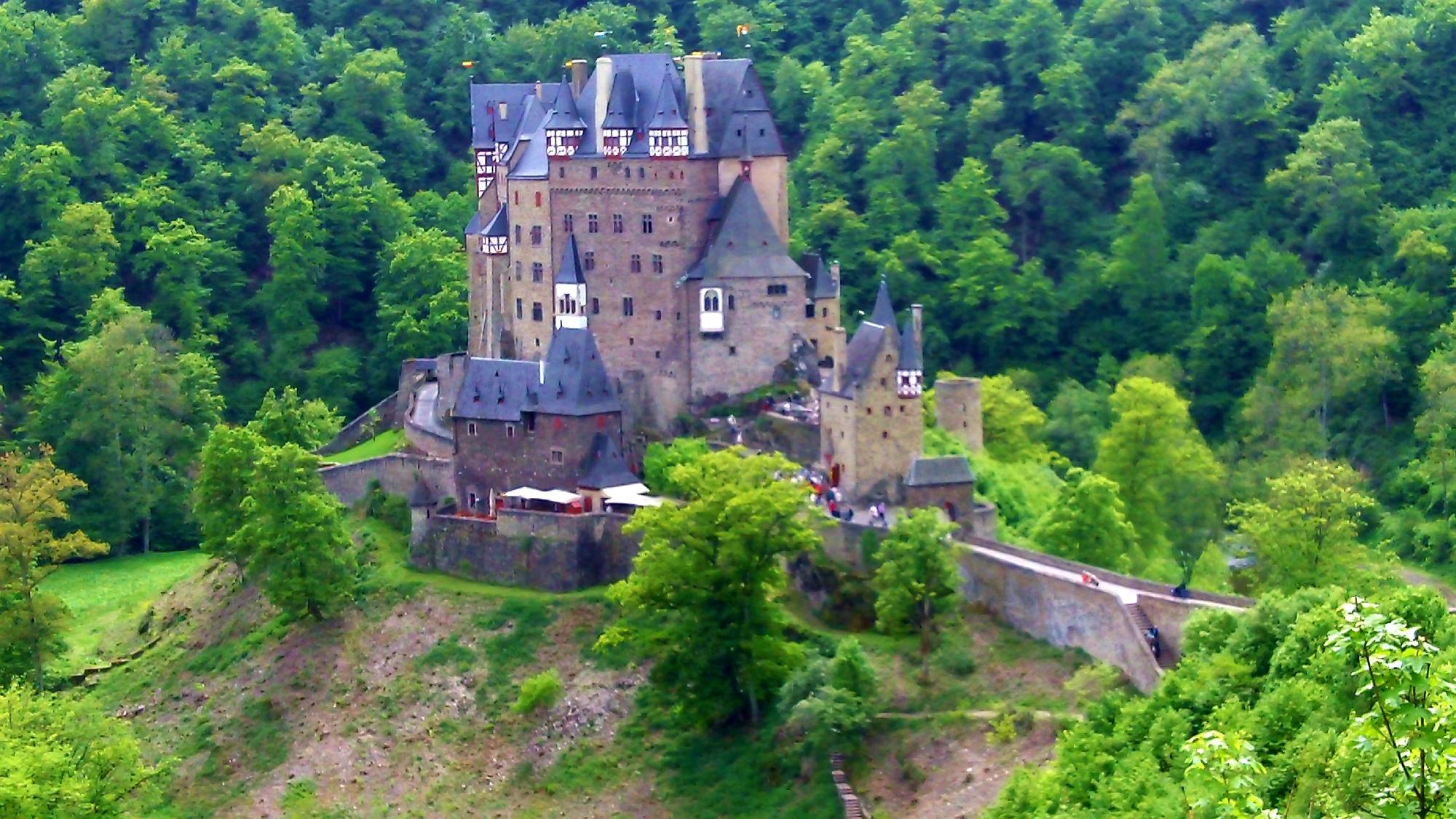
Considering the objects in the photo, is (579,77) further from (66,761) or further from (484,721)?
(66,761)

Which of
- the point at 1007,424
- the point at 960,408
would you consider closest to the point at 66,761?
the point at 960,408

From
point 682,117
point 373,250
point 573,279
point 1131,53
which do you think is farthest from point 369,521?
point 1131,53

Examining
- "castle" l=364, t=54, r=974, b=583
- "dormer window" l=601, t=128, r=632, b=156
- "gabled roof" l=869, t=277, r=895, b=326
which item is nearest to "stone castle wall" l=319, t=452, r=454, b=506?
"castle" l=364, t=54, r=974, b=583

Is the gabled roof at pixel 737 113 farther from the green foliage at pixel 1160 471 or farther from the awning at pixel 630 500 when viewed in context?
the green foliage at pixel 1160 471

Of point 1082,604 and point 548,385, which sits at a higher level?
point 548,385

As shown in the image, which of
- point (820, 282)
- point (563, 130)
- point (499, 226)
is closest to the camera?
point (563, 130)

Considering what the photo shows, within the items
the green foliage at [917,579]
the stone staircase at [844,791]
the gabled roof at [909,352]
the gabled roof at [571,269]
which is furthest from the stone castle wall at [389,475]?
the stone staircase at [844,791]
